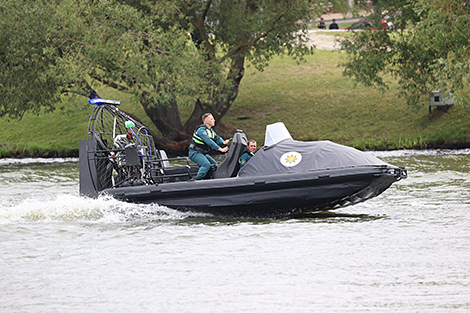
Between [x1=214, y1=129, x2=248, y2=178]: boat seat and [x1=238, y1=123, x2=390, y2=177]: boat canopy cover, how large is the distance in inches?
10.3

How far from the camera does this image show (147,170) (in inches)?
491

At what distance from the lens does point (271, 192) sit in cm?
1120

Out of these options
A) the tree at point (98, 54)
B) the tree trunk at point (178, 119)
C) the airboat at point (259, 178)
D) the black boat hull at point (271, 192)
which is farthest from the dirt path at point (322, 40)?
the black boat hull at point (271, 192)

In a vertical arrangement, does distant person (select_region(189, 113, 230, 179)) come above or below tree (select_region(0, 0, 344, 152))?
below

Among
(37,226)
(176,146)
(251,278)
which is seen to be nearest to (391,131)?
(176,146)

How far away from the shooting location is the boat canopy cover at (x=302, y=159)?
36.0 feet

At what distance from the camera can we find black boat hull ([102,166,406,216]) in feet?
35.4

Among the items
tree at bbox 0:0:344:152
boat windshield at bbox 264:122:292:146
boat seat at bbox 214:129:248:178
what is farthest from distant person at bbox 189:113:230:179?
tree at bbox 0:0:344:152

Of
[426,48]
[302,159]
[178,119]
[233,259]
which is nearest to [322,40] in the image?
[178,119]

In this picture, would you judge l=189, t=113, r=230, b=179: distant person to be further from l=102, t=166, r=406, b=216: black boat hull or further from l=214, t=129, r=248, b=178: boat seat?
l=102, t=166, r=406, b=216: black boat hull

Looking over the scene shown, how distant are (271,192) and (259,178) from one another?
0.32 m

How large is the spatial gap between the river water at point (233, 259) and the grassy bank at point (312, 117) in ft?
43.4

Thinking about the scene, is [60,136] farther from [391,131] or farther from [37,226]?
[37,226]

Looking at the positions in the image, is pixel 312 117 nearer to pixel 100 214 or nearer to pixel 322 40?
pixel 322 40
